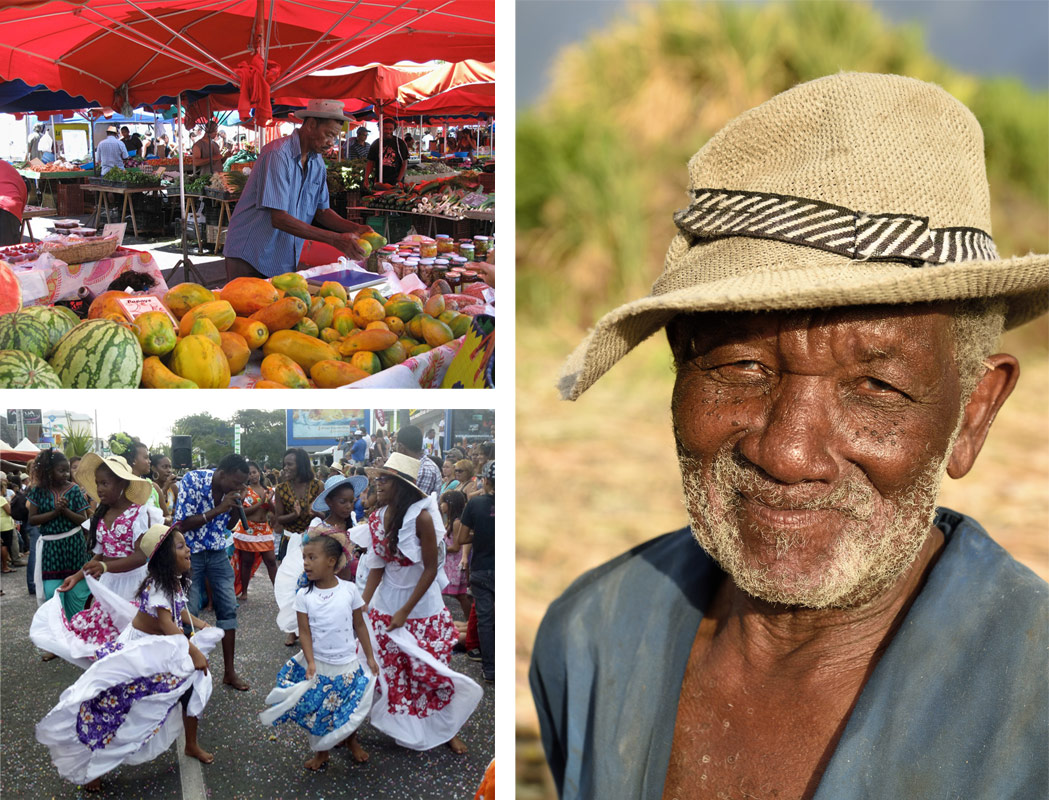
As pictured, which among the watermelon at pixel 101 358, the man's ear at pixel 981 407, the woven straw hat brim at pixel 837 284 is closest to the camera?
the woven straw hat brim at pixel 837 284

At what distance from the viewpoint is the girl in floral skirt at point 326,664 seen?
2.11m

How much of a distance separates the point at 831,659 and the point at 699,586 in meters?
0.31

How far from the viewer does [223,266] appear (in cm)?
220

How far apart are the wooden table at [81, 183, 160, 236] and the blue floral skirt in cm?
115

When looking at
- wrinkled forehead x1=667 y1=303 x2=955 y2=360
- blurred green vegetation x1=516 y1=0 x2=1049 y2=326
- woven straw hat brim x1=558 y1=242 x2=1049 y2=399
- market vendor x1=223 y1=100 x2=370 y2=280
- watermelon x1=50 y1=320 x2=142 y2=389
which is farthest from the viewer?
blurred green vegetation x1=516 y1=0 x2=1049 y2=326

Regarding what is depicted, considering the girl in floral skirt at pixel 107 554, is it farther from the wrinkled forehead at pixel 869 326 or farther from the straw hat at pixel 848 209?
the wrinkled forehead at pixel 869 326

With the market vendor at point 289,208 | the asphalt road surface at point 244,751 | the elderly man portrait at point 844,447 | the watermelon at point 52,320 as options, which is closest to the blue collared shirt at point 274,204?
the market vendor at point 289,208

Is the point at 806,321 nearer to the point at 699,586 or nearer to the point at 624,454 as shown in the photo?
the point at 699,586

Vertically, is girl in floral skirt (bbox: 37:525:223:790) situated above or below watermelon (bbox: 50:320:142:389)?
below

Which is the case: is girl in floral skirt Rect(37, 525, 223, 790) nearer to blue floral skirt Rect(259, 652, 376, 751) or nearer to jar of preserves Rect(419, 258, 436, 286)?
blue floral skirt Rect(259, 652, 376, 751)

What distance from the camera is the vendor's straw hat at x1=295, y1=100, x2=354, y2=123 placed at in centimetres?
215

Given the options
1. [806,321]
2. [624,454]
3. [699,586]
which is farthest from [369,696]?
[624,454]

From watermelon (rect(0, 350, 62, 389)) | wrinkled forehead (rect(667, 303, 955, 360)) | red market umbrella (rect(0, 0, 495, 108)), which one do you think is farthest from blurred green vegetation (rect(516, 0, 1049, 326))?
wrinkled forehead (rect(667, 303, 955, 360))

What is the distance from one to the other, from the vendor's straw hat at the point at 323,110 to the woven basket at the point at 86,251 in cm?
57
